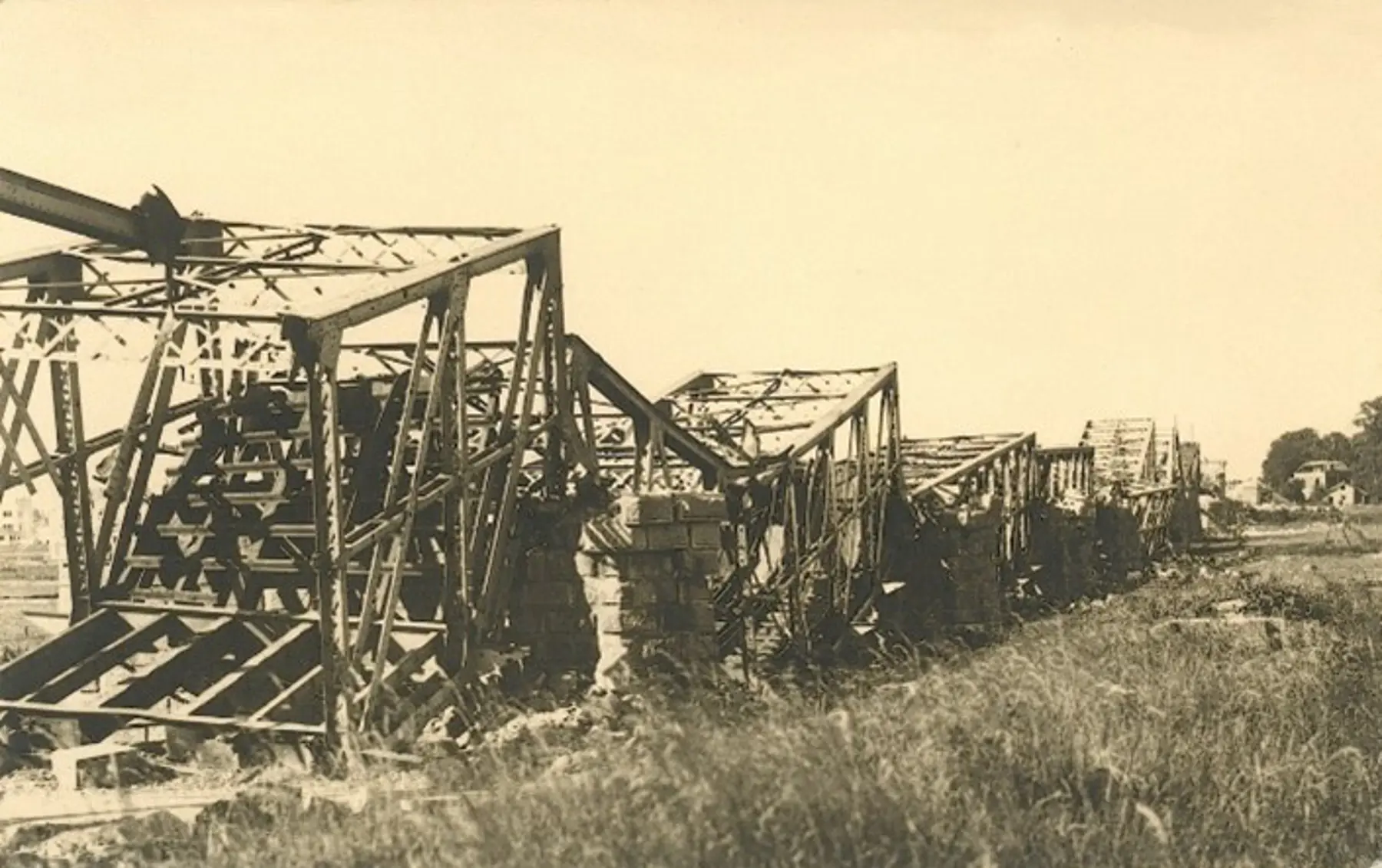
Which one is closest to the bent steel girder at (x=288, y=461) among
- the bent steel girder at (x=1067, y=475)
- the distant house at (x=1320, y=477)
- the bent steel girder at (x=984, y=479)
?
the bent steel girder at (x=984, y=479)

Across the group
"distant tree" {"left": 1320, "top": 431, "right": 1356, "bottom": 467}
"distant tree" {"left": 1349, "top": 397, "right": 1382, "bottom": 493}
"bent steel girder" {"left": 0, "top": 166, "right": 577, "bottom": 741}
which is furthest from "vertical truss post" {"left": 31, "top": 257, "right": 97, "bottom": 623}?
"distant tree" {"left": 1320, "top": 431, "right": 1356, "bottom": 467}

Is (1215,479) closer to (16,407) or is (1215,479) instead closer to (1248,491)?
(1248,491)

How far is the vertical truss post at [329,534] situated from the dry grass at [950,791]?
50.4 inches

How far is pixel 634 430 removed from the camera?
15016 mm

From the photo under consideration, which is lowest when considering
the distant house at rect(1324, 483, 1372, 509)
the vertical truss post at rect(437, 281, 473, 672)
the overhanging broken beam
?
the distant house at rect(1324, 483, 1372, 509)

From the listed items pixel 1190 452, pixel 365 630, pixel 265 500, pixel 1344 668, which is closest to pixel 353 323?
pixel 365 630

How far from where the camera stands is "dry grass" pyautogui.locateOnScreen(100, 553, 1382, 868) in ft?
21.7

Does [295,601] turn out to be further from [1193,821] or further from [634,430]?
[1193,821]

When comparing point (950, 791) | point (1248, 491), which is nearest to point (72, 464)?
point (950, 791)

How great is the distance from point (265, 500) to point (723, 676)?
15.5 ft

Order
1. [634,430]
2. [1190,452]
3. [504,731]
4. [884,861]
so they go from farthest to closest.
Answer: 1. [1190,452]
2. [634,430]
3. [504,731]
4. [884,861]

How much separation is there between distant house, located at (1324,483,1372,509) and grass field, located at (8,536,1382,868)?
6790 centimetres

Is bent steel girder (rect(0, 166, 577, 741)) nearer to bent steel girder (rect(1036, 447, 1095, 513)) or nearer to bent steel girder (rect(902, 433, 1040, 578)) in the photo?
bent steel girder (rect(902, 433, 1040, 578))

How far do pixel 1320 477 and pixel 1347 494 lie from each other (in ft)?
36.5
